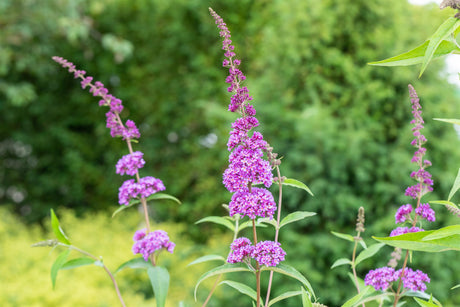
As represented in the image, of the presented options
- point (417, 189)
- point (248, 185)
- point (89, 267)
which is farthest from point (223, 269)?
point (89, 267)

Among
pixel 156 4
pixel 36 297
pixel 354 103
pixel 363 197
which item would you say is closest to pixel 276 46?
pixel 354 103

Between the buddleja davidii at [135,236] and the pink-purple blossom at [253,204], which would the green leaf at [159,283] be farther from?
the pink-purple blossom at [253,204]

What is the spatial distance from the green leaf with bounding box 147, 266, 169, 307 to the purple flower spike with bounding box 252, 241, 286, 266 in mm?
355

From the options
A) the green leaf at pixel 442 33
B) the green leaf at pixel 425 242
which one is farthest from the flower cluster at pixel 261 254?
the green leaf at pixel 442 33

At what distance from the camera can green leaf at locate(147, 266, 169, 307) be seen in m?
1.12

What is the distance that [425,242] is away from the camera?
78 centimetres

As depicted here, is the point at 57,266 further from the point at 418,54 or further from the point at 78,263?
the point at 418,54

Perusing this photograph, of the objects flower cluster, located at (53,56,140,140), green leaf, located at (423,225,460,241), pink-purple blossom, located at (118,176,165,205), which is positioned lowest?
green leaf, located at (423,225,460,241)

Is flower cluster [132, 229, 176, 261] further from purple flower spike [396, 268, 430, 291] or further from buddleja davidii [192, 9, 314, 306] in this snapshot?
purple flower spike [396, 268, 430, 291]

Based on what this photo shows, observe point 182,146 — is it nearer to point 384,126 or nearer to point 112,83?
point 112,83

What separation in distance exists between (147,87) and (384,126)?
407cm

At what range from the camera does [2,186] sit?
7266mm

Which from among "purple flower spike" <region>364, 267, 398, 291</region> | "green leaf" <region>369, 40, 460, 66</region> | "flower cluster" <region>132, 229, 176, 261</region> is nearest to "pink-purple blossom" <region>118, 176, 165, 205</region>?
"flower cluster" <region>132, 229, 176, 261</region>

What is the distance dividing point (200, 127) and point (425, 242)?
213 inches
